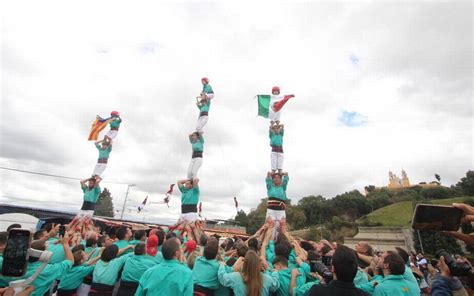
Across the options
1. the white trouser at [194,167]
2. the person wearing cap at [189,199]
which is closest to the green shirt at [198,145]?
the white trouser at [194,167]

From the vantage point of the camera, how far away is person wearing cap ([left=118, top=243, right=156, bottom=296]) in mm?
4531

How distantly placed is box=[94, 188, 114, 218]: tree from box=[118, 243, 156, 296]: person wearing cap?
52.1 metres

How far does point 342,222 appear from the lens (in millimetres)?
42094

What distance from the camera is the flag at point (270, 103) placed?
10570 mm

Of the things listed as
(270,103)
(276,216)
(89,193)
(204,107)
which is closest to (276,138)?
(270,103)

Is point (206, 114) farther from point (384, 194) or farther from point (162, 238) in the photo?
point (384, 194)

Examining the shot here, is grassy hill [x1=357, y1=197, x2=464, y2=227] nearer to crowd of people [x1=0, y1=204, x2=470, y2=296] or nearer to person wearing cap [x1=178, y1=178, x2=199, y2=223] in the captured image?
person wearing cap [x1=178, y1=178, x2=199, y2=223]

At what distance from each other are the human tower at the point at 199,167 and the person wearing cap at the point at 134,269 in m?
4.70

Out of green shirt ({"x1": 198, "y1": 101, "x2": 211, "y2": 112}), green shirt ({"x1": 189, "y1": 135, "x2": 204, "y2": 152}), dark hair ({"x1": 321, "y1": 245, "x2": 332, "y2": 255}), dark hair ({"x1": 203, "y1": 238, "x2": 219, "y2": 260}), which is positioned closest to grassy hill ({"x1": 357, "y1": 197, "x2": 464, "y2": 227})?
green shirt ({"x1": 198, "y1": 101, "x2": 211, "y2": 112})

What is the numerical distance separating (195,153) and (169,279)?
7410 mm

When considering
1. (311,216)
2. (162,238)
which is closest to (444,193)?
(311,216)

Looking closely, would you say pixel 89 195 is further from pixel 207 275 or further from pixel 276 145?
pixel 207 275

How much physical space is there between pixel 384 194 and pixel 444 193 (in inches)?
430

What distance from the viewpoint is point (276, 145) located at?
10.1 m
